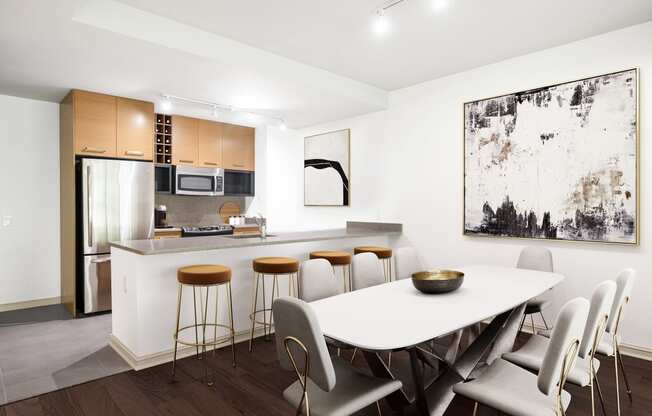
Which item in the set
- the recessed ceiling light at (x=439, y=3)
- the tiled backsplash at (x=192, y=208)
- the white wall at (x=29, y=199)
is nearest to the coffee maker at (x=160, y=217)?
the tiled backsplash at (x=192, y=208)

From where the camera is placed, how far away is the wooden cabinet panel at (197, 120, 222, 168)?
5.88 metres

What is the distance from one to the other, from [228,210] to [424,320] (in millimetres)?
5183

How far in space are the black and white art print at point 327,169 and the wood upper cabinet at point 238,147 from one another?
3.31 ft

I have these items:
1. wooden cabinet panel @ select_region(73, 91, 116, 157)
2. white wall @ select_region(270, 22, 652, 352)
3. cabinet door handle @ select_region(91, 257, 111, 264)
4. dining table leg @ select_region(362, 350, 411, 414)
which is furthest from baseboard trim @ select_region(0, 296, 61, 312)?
dining table leg @ select_region(362, 350, 411, 414)

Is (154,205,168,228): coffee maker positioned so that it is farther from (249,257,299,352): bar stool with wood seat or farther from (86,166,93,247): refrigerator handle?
(249,257,299,352): bar stool with wood seat

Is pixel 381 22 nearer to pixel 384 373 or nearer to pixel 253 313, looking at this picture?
pixel 384 373

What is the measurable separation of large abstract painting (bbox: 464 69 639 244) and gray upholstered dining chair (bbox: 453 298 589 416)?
6.69 feet

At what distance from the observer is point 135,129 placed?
15.3 feet

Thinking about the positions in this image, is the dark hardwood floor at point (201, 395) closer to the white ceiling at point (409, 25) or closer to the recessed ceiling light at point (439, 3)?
the recessed ceiling light at point (439, 3)

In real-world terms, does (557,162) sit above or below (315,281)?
above

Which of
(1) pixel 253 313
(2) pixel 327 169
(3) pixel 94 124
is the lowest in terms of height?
(1) pixel 253 313

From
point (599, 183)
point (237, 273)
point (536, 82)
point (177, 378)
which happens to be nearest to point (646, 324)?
point (599, 183)

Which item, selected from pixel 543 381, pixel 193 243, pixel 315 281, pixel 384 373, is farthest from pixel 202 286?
pixel 543 381

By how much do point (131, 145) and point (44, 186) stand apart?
1.21 m
